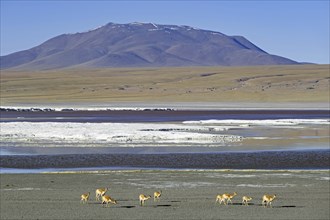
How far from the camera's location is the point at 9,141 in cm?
3144

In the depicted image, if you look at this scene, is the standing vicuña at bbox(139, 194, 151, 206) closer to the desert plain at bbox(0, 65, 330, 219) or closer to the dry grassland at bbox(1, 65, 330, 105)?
the desert plain at bbox(0, 65, 330, 219)

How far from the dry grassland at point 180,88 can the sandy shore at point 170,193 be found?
6100 centimetres

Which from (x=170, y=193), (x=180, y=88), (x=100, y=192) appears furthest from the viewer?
(x=180, y=88)

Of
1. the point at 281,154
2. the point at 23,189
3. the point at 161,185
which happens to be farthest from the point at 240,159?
the point at 23,189

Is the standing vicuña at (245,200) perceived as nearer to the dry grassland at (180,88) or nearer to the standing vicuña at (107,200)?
the standing vicuña at (107,200)

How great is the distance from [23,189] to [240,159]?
9455 millimetres

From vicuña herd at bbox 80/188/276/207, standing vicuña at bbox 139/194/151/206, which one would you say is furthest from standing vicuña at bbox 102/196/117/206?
standing vicuña at bbox 139/194/151/206

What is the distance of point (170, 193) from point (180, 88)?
8768cm

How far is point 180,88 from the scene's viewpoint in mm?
104625

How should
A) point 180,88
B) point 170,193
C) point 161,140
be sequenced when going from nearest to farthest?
point 170,193
point 161,140
point 180,88

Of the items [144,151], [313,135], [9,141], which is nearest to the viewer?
[144,151]

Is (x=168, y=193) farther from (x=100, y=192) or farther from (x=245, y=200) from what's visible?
(x=245, y=200)

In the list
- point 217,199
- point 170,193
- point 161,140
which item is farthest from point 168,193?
point 161,140

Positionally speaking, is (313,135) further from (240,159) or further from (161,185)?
(161,185)
